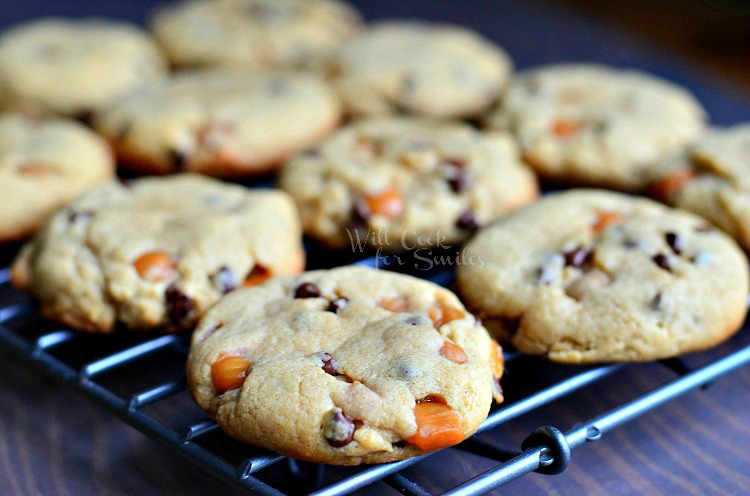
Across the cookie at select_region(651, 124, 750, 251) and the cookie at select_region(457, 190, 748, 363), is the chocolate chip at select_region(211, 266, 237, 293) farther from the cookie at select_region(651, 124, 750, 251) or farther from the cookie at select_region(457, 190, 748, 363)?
the cookie at select_region(651, 124, 750, 251)

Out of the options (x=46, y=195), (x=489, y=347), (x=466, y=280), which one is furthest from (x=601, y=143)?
(x=46, y=195)

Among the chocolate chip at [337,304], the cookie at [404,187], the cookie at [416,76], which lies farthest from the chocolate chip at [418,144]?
the chocolate chip at [337,304]

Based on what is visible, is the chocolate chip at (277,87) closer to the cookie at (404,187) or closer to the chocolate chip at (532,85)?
the cookie at (404,187)

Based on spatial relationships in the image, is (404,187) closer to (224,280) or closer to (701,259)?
(224,280)

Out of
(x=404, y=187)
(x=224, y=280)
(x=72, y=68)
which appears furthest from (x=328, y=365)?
(x=72, y=68)

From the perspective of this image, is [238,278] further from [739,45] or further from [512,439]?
[739,45]

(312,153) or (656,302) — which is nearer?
(656,302)
